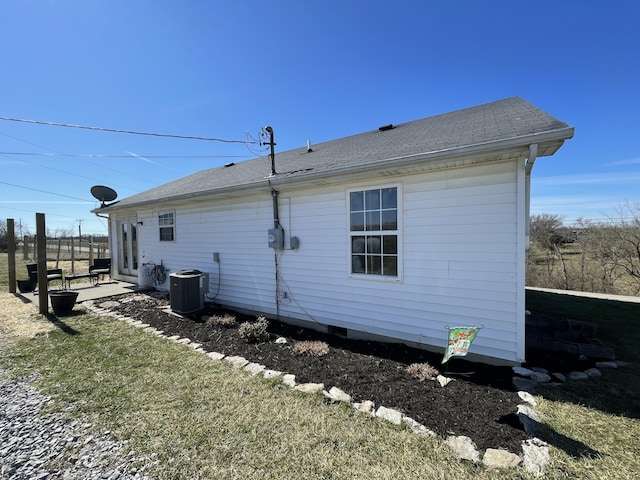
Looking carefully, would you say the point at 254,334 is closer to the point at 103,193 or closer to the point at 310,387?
the point at 310,387

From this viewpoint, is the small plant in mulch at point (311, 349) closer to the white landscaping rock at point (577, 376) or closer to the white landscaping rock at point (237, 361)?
the white landscaping rock at point (237, 361)

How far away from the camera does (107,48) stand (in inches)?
296

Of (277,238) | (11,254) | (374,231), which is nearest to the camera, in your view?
(374,231)

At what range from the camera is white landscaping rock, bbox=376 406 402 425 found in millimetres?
2639

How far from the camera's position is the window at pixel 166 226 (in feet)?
28.0

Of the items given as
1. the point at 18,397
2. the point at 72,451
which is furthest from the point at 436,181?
the point at 18,397

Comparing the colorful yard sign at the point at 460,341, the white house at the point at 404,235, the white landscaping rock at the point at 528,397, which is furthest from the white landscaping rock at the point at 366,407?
the white house at the point at 404,235

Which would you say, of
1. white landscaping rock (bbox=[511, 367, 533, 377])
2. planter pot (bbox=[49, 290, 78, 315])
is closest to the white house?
white landscaping rock (bbox=[511, 367, 533, 377])

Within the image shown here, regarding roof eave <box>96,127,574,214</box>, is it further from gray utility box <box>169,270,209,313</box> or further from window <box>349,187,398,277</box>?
gray utility box <box>169,270,209,313</box>

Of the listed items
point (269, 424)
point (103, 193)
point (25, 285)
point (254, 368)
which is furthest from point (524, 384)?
point (103, 193)

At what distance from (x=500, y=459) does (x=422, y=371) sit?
1450mm

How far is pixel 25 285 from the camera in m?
8.88

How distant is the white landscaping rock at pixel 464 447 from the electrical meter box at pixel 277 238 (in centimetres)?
414

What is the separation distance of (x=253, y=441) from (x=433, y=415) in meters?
1.72
